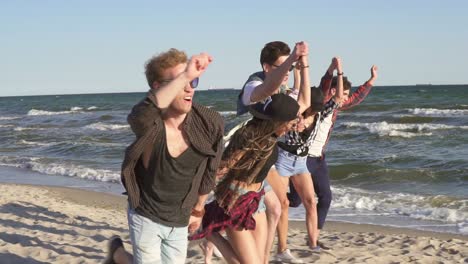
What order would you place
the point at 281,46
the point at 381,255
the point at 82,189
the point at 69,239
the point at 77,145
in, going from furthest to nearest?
the point at 77,145
the point at 82,189
the point at 69,239
the point at 381,255
the point at 281,46

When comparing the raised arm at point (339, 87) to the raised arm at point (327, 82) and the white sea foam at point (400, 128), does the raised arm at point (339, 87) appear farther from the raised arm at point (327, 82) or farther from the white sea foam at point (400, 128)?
the white sea foam at point (400, 128)

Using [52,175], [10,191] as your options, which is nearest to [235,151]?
[10,191]

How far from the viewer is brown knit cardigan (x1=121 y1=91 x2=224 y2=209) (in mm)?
3029

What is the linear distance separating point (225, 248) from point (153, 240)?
0.99 meters

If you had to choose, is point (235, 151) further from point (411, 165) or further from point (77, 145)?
point (77, 145)

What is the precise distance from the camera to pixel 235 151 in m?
4.19

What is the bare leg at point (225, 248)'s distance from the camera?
4176mm

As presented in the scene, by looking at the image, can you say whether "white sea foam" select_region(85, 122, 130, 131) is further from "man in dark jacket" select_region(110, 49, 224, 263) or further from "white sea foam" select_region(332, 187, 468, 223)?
"man in dark jacket" select_region(110, 49, 224, 263)

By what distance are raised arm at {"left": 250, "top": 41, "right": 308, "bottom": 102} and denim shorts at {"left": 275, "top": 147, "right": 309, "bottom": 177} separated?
1.49 m

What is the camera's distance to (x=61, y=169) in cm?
1545

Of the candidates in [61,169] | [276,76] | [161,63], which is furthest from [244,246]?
[61,169]

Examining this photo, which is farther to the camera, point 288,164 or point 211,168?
point 288,164

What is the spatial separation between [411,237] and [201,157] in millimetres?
4805

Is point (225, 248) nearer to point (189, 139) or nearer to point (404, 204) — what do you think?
point (189, 139)
